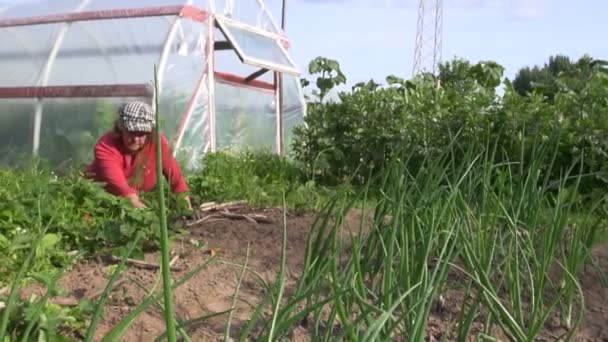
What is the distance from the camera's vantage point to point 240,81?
27.0 feet

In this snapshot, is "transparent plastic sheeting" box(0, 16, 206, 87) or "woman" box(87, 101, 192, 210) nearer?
"woman" box(87, 101, 192, 210)

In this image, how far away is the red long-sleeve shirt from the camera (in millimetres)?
3865

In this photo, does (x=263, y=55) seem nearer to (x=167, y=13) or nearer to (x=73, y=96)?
(x=167, y=13)

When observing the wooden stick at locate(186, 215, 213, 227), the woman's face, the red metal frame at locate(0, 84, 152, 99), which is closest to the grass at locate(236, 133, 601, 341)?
the wooden stick at locate(186, 215, 213, 227)

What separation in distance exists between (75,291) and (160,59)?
208 inches

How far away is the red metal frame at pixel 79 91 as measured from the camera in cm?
719

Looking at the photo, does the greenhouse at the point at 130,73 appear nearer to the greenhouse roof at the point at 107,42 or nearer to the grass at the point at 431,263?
the greenhouse roof at the point at 107,42

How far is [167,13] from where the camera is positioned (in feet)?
24.3

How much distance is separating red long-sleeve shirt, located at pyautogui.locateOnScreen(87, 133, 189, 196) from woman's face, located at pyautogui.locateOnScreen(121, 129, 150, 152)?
1.7 inches

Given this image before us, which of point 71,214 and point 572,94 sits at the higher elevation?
point 572,94

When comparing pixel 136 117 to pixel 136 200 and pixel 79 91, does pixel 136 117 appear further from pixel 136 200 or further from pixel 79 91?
pixel 79 91

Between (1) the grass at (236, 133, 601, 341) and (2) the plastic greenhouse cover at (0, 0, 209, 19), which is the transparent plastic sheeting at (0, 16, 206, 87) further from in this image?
(1) the grass at (236, 133, 601, 341)

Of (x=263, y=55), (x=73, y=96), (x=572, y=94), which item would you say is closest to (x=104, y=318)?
(x=572, y=94)

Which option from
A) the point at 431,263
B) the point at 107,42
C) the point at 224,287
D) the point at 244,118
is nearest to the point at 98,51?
the point at 107,42
